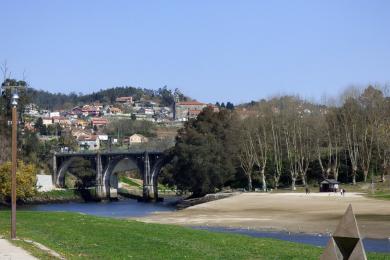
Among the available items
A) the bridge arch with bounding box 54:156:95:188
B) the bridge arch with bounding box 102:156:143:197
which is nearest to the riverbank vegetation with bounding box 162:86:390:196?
the bridge arch with bounding box 102:156:143:197

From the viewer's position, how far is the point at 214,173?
8569 centimetres

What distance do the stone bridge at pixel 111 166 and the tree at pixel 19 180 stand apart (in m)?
29.6

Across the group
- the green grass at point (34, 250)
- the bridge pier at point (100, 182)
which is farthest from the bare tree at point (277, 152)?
the green grass at point (34, 250)

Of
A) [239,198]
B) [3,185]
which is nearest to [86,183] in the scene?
[3,185]

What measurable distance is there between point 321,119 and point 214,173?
15596 millimetres

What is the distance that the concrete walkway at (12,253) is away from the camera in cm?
1705

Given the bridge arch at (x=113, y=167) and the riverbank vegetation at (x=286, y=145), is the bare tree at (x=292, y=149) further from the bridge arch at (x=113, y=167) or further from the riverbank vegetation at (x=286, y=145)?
the bridge arch at (x=113, y=167)

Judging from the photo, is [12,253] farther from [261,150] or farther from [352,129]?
[352,129]

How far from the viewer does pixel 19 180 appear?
261ft

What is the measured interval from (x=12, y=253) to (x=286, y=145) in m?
68.2

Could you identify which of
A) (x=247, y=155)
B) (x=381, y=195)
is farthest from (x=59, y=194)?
(x=381, y=195)

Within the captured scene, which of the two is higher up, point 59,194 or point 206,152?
point 206,152

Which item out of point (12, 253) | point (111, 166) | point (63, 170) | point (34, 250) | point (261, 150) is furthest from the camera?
point (63, 170)

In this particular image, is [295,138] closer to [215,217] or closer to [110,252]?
[215,217]
